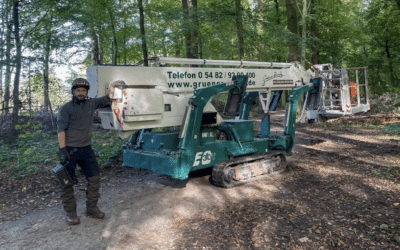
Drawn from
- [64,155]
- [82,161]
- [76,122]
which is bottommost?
[82,161]

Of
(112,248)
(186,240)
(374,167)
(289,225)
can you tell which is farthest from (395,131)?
(112,248)

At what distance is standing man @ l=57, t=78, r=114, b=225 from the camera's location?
450cm

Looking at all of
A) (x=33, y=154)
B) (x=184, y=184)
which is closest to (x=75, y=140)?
(x=184, y=184)

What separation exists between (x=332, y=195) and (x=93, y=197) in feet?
13.0

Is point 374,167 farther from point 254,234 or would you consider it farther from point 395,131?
point 395,131

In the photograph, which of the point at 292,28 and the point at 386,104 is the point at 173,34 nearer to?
the point at 292,28

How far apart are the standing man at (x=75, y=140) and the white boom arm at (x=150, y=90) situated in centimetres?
57

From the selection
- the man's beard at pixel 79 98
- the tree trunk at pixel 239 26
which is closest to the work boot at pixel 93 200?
the man's beard at pixel 79 98

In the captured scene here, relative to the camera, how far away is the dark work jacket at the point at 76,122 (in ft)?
14.7

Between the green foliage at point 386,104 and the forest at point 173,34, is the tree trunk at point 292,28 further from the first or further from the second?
the green foliage at point 386,104

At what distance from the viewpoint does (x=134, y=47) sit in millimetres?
19328

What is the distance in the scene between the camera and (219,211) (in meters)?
5.01

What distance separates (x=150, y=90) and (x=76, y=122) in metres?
1.40

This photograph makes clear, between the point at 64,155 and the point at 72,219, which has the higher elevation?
the point at 64,155
